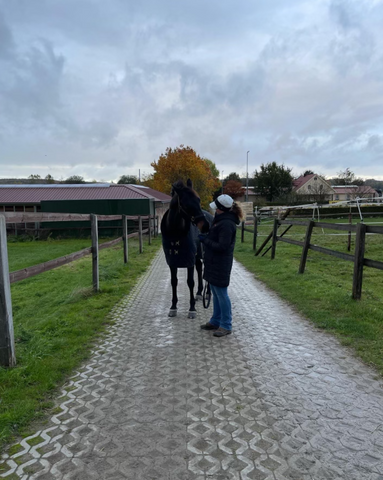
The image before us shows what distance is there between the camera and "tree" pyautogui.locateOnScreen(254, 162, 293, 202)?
205 ft

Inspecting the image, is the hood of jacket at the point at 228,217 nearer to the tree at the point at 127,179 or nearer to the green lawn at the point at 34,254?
the green lawn at the point at 34,254

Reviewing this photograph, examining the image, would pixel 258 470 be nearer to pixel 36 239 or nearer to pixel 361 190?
pixel 36 239

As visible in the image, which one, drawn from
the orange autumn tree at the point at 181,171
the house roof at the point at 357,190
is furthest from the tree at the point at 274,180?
the orange autumn tree at the point at 181,171

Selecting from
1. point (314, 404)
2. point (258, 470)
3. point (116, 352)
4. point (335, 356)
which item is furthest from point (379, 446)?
point (116, 352)

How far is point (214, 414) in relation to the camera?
276 centimetres

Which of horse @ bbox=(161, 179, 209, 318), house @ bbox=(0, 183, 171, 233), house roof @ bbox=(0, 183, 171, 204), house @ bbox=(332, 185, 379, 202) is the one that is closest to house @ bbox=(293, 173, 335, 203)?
house @ bbox=(332, 185, 379, 202)

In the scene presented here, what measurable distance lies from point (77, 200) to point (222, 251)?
22.9 m

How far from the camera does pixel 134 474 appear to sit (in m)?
2.12

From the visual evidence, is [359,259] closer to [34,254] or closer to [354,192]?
[34,254]

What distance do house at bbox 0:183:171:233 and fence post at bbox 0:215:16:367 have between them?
66.0 feet

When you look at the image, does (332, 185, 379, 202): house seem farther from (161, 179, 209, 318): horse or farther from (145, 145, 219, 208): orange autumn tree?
(161, 179, 209, 318): horse

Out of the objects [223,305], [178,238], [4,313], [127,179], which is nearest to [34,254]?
[178,238]

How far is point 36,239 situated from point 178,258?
856 inches

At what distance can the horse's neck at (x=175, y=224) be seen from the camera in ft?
17.4
